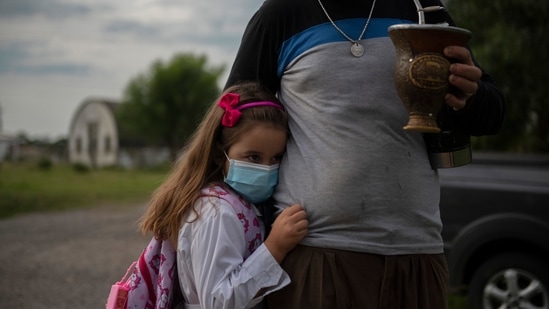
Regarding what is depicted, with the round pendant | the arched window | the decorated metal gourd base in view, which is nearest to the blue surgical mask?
the round pendant

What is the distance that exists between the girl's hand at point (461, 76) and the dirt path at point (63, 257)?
8.89ft

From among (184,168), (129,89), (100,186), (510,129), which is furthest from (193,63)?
(184,168)

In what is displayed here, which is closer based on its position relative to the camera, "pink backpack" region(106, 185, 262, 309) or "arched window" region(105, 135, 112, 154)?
"pink backpack" region(106, 185, 262, 309)

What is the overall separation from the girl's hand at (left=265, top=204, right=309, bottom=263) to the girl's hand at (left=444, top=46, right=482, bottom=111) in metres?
0.53

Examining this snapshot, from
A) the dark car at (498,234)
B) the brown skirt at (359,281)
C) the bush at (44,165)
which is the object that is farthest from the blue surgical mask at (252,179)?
the bush at (44,165)

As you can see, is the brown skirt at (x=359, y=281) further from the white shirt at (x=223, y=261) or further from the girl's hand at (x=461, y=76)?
the girl's hand at (x=461, y=76)

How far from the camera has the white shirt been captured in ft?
6.48

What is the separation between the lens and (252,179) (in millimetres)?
2094

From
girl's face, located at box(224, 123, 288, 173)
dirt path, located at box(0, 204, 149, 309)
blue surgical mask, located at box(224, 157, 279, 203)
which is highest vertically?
girl's face, located at box(224, 123, 288, 173)

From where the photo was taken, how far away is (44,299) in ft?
20.0

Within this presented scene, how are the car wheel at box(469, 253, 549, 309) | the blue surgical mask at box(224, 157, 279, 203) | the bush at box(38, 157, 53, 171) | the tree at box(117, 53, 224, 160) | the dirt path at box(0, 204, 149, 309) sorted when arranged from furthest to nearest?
the tree at box(117, 53, 224, 160) → the bush at box(38, 157, 53, 171) → the dirt path at box(0, 204, 149, 309) → the car wheel at box(469, 253, 549, 309) → the blue surgical mask at box(224, 157, 279, 203)

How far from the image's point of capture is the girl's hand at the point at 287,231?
1977 millimetres

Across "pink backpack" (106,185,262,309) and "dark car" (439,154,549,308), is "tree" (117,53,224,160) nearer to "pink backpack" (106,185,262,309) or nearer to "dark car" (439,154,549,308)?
"dark car" (439,154,549,308)

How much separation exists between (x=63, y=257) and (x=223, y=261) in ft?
22.1
